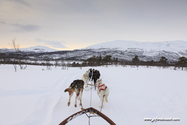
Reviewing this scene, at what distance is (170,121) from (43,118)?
4.65 meters

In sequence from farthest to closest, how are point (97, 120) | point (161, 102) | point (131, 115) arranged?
point (161, 102) → point (131, 115) → point (97, 120)

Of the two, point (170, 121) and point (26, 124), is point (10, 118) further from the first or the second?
point (170, 121)

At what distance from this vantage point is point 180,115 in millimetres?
3477

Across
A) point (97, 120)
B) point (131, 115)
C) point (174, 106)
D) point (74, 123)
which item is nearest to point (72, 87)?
point (74, 123)

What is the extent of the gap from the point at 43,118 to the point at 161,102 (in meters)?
5.62

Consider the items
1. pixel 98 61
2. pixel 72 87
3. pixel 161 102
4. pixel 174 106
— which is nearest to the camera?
pixel 72 87

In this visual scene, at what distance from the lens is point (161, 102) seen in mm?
4586

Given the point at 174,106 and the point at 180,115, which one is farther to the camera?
the point at 174,106

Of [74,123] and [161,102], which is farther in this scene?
[161,102]

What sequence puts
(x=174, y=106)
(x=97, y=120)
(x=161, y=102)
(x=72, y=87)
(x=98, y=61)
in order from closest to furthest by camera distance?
1. (x=97, y=120)
2. (x=72, y=87)
3. (x=174, y=106)
4. (x=161, y=102)
5. (x=98, y=61)

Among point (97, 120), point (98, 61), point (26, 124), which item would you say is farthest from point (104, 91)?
point (98, 61)

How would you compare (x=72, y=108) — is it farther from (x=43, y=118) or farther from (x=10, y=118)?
(x=10, y=118)

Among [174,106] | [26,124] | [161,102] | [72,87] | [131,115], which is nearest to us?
[26,124]

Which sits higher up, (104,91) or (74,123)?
(104,91)
